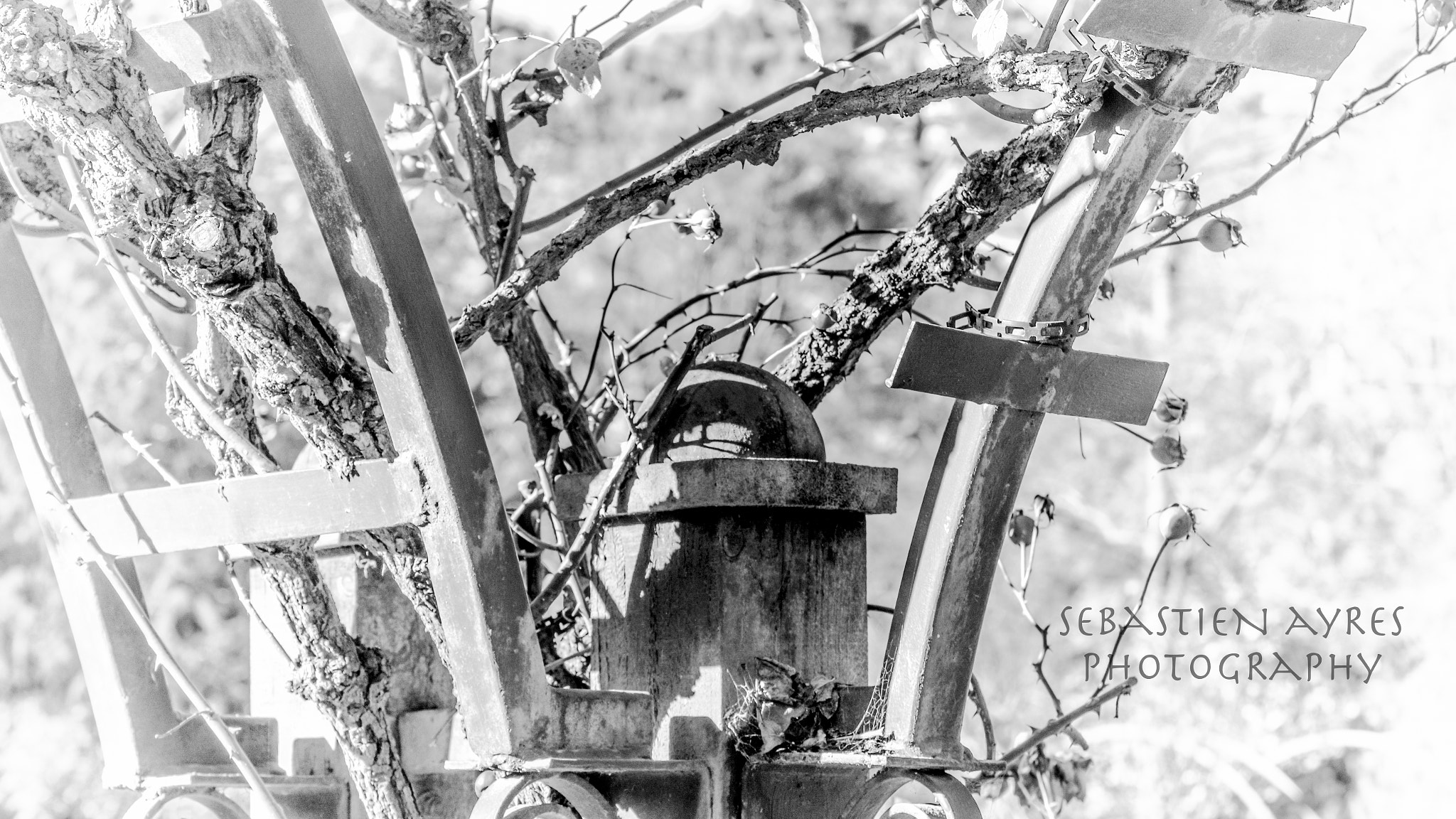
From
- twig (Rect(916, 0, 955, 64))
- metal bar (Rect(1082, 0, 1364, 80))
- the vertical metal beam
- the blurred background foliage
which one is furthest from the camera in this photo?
the blurred background foliage

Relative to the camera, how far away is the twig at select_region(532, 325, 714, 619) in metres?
0.88

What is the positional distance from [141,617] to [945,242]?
567 mm

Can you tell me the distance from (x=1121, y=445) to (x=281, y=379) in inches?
291

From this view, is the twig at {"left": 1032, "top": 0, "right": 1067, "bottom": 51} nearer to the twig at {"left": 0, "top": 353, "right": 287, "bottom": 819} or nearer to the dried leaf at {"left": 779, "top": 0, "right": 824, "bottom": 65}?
the dried leaf at {"left": 779, "top": 0, "right": 824, "bottom": 65}

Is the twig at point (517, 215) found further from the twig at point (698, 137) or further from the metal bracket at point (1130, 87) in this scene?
the metal bracket at point (1130, 87)

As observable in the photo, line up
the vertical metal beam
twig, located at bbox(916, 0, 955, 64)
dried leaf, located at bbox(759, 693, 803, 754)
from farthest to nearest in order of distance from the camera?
twig, located at bbox(916, 0, 955, 64) < dried leaf, located at bbox(759, 693, 803, 754) < the vertical metal beam

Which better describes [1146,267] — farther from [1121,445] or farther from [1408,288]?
[1408,288]

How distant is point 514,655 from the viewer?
2.40 ft

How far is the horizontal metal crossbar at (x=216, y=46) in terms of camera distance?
695 millimetres

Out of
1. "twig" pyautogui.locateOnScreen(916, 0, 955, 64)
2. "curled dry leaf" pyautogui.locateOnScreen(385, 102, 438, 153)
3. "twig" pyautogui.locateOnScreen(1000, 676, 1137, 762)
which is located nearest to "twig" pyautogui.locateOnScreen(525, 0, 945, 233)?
"twig" pyautogui.locateOnScreen(916, 0, 955, 64)

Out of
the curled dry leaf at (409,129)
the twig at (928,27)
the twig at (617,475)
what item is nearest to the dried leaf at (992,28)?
the twig at (928,27)

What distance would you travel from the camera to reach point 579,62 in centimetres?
98

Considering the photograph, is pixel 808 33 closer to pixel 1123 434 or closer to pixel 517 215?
Result: pixel 517 215

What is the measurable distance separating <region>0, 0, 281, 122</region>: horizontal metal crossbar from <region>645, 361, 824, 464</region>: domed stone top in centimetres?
36
